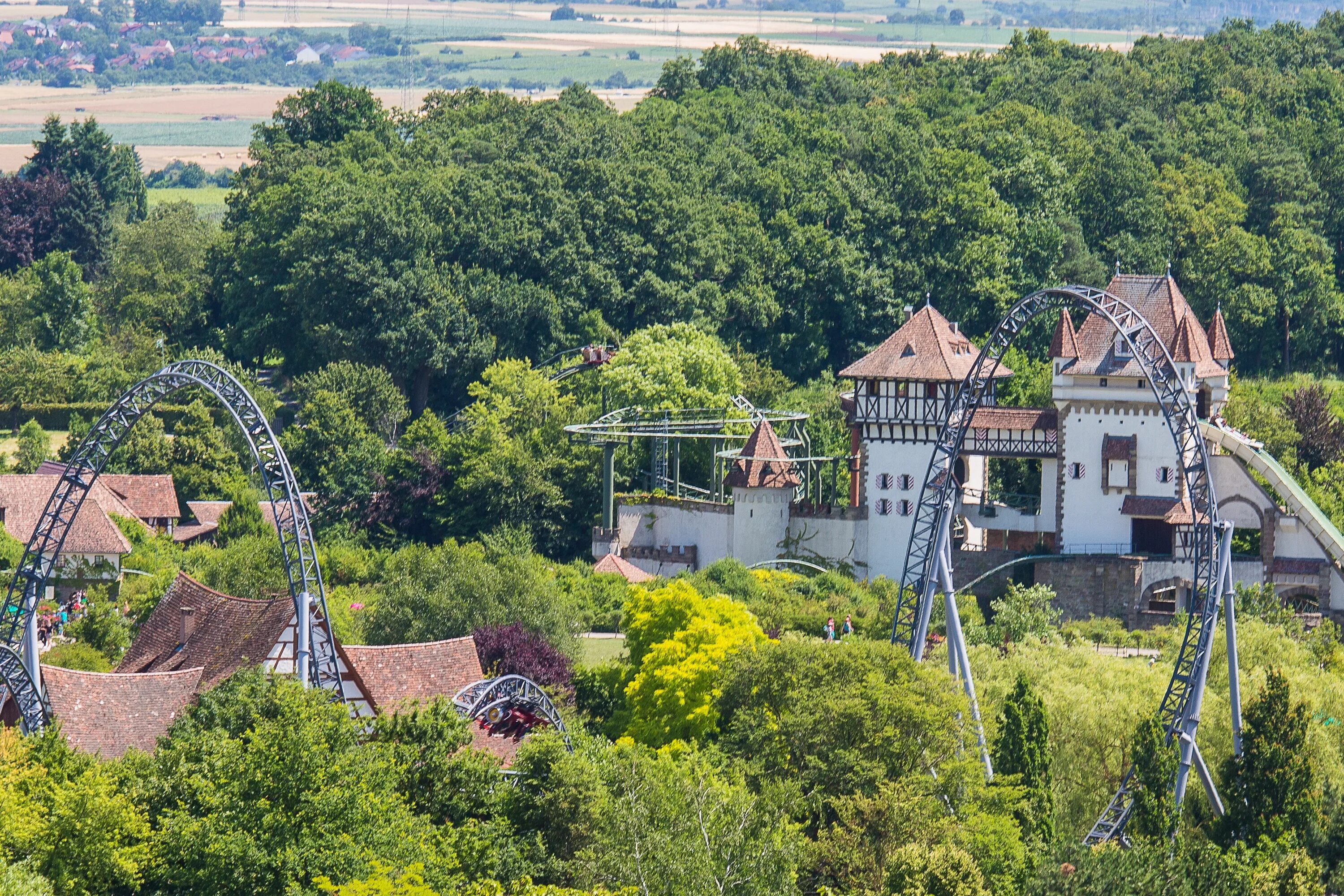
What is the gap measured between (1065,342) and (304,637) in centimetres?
3774

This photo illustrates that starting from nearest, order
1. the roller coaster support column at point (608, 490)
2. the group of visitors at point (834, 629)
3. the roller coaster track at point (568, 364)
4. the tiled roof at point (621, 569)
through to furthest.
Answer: the group of visitors at point (834, 629)
the tiled roof at point (621, 569)
the roller coaster support column at point (608, 490)
the roller coaster track at point (568, 364)

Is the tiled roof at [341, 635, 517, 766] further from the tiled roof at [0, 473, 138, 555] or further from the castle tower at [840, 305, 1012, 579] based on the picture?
the tiled roof at [0, 473, 138, 555]

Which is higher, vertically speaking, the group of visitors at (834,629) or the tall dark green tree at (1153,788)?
the tall dark green tree at (1153,788)

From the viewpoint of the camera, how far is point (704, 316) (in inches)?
4518

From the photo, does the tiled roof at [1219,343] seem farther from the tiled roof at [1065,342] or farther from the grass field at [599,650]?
the grass field at [599,650]

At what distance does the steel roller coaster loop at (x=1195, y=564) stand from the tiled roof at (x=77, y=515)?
36210 millimetres

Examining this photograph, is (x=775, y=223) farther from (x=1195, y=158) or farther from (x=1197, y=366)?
(x=1197, y=366)

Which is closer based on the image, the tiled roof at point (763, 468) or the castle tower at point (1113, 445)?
the castle tower at point (1113, 445)

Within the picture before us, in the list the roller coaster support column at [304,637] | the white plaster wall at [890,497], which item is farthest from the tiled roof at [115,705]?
the white plaster wall at [890,497]

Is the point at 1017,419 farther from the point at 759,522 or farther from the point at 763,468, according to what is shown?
the point at 759,522

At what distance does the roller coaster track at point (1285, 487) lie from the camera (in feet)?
285

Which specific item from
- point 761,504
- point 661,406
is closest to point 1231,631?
point 761,504

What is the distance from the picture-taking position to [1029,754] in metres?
62.5

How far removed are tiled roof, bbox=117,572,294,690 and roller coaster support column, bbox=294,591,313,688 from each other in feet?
19.1
